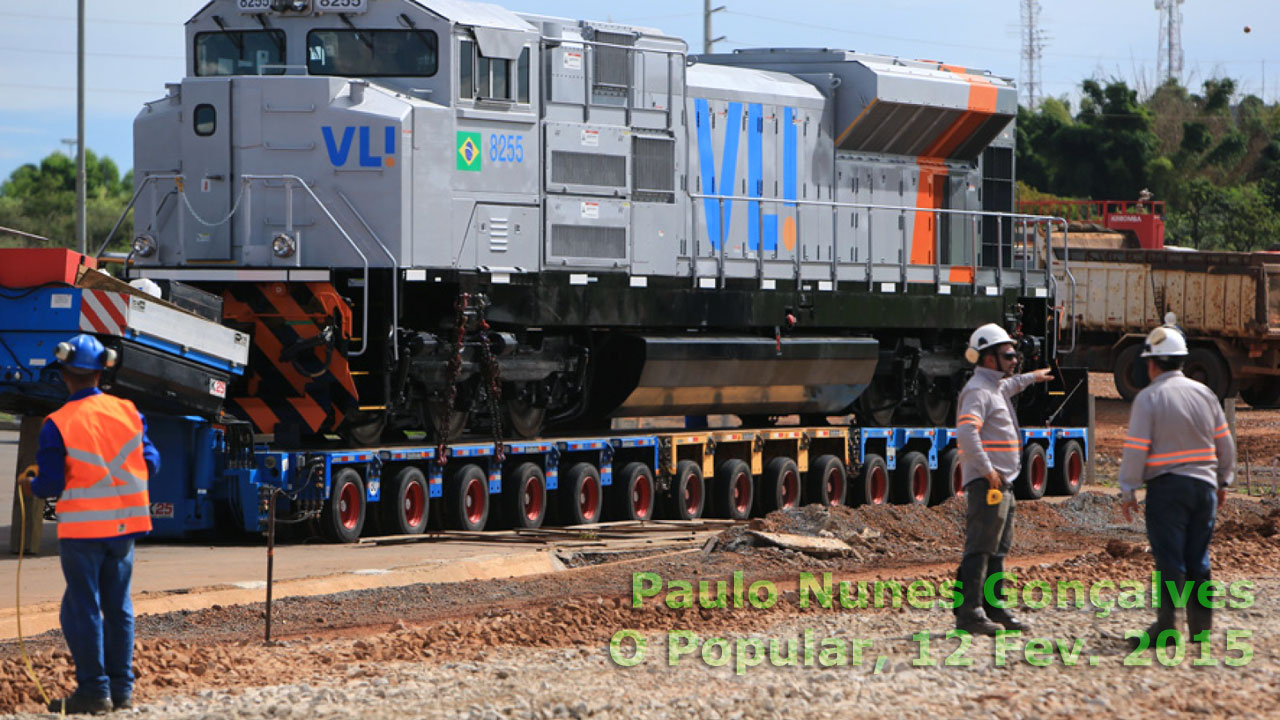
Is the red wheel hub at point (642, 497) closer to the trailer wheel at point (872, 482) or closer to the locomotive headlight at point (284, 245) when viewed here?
the trailer wheel at point (872, 482)

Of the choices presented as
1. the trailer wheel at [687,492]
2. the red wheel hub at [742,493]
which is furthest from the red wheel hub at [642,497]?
the red wheel hub at [742,493]

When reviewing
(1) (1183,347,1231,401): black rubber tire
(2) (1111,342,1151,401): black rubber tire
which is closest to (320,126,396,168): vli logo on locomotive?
(1) (1183,347,1231,401): black rubber tire

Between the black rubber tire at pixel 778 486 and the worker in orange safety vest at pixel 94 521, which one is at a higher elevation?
the worker in orange safety vest at pixel 94 521

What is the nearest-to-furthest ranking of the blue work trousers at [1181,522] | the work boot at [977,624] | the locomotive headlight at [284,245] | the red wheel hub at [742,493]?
1. the blue work trousers at [1181,522]
2. the work boot at [977,624]
3. the locomotive headlight at [284,245]
4. the red wheel hub at [742,493]

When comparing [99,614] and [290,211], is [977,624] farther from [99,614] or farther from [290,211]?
[290,211]

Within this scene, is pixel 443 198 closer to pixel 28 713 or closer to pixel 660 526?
pixel 660 526

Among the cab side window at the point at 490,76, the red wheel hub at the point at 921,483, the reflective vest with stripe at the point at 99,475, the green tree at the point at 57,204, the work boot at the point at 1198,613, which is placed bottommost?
the red wheel hub at the point at 921,483

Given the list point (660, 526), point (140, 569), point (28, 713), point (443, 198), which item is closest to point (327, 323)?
point (443, 198)

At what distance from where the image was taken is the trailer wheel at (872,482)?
2366 centimetres

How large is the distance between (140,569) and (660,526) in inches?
260

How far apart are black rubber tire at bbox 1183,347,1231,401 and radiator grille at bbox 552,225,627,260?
23.6m

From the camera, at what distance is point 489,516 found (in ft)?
64.9

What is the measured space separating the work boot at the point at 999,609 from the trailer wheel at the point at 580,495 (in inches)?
341

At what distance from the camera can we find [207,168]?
18.0m
